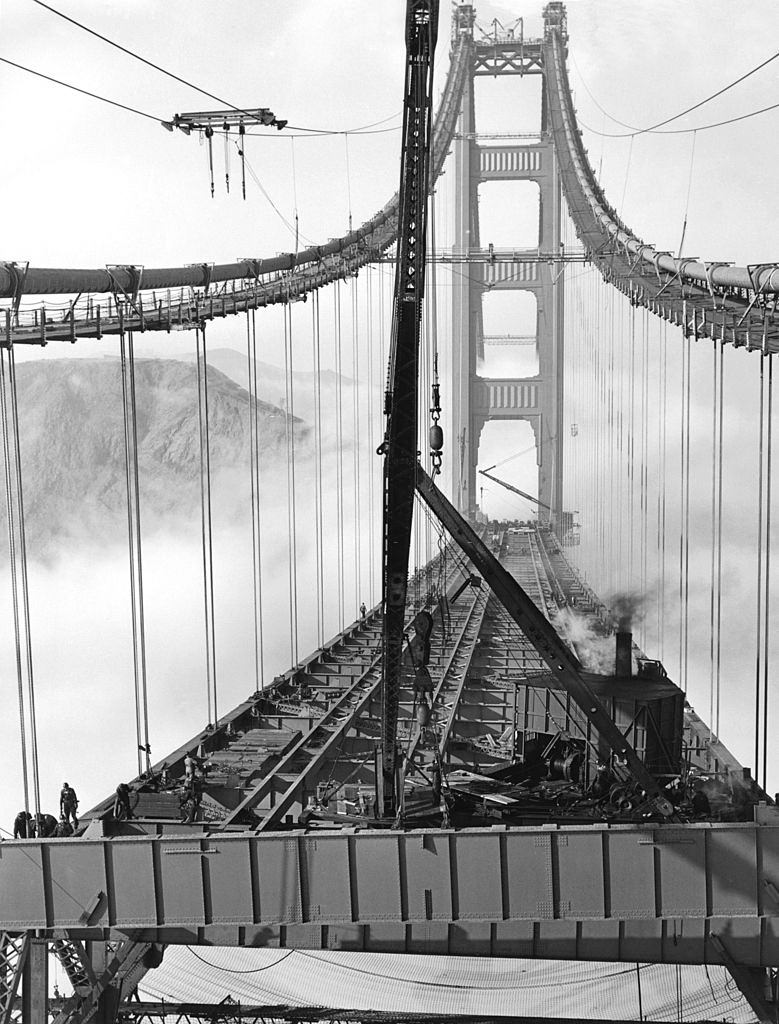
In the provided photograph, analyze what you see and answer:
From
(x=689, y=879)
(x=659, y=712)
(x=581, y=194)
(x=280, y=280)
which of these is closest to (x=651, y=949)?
(x=689, y=879)

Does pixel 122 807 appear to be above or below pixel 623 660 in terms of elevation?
below

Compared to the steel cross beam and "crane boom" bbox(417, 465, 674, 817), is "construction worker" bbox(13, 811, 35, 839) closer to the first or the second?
the steel cross beam

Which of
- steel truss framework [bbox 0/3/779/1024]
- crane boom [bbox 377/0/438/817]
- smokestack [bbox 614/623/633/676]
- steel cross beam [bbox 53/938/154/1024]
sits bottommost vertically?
steel cross beam [bbox 53/938/154/1024]

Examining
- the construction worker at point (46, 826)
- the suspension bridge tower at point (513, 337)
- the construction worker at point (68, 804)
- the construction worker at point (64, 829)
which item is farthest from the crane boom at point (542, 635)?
the suspension bridge tower at point (513, 337)

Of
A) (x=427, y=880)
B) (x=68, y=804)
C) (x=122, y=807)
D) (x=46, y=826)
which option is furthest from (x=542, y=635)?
(x=46, y=826)

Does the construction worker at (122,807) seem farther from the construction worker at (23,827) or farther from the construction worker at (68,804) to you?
the construction worker at (23,827)

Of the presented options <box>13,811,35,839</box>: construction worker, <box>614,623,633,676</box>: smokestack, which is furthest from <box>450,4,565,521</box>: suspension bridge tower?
<box>13,811,35,839</box>: construction worker

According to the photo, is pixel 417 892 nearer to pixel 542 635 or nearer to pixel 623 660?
pixel 542 635
